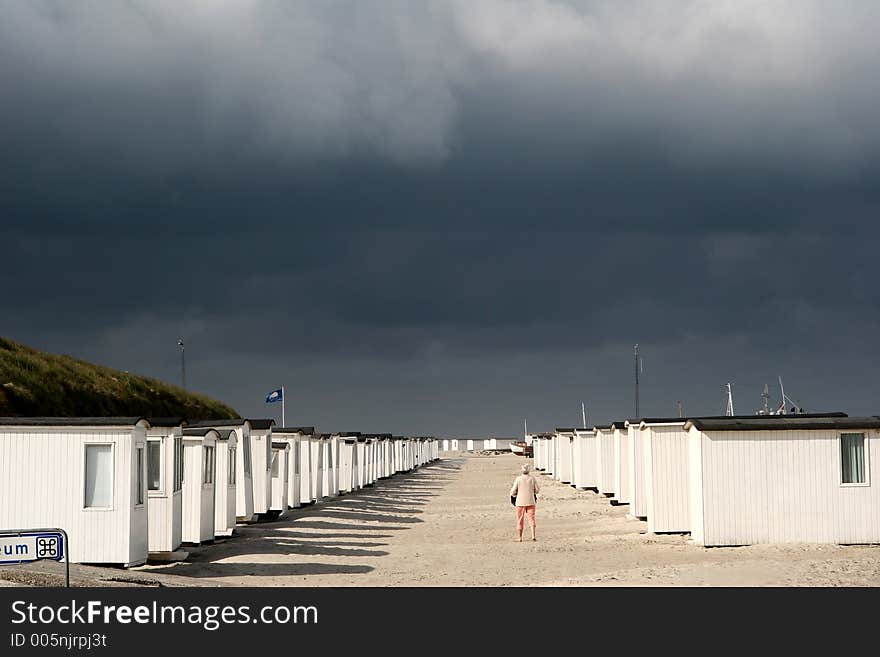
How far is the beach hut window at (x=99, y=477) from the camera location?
23656 millimetres

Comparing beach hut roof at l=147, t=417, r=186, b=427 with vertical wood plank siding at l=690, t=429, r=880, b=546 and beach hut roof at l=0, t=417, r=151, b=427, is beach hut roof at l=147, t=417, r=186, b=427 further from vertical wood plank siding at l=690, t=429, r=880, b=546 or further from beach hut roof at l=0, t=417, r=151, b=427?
vertical wood plank siding at l=690, t=429, r=880, b=546

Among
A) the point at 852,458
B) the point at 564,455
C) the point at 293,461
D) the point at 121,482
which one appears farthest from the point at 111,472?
the point at 564,455

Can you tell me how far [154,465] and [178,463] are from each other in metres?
0.90

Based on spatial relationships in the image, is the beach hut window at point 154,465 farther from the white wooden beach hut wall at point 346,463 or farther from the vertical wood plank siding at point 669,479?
the white wooden beach hut wall at point 346,463

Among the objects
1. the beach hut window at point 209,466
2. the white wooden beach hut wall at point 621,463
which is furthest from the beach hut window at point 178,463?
Answer: the white wooden beach hut wall at point 621,463

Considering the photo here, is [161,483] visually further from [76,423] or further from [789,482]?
[789,482]

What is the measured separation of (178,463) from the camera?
27109mm

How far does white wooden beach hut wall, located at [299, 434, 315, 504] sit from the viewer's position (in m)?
45.8

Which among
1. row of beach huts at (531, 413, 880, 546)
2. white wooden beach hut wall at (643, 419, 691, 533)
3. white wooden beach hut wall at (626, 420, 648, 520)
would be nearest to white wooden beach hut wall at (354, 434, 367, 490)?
white wooden beach hut wall at (626, 420, 648, 520)

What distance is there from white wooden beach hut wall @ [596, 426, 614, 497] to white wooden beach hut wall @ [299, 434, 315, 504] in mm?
11411

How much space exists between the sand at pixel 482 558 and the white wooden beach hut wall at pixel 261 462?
98 centimetres
